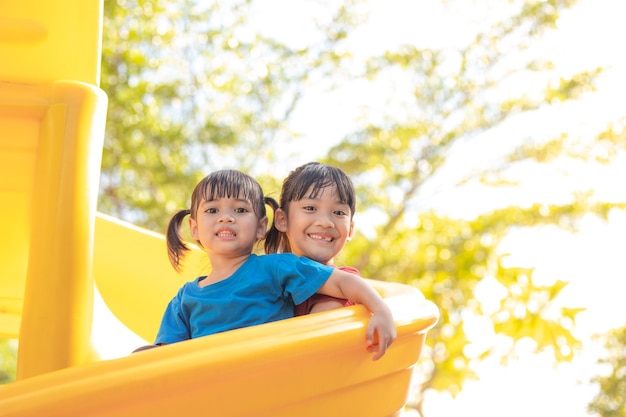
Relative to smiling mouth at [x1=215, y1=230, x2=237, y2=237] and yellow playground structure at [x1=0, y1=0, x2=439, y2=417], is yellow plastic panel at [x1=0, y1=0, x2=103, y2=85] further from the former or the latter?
smiling mouth at [x1=215, y1=230, x2=237, y2=237]

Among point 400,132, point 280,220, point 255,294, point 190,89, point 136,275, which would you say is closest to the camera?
point 255,294

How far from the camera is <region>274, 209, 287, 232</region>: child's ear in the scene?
129 centimetres

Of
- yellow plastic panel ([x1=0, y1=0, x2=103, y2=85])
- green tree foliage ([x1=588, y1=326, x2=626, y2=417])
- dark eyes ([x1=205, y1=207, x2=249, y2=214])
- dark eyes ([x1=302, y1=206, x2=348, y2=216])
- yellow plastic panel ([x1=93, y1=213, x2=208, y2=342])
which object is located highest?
yellow plastic panel ([x1=0, y1=0, x2=103, y2=85])

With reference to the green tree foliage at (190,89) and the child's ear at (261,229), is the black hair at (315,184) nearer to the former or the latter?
the child's ear at (261,229)

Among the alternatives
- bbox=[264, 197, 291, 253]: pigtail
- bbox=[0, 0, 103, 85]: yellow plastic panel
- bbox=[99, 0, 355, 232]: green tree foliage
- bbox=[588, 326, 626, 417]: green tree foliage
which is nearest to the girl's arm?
bbox=[264, 197, 291, 253]: pigtail

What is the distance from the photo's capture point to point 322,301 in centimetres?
117

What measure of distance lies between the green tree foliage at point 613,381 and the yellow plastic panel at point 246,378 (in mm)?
1921

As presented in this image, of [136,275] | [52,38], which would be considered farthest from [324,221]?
[136,275]

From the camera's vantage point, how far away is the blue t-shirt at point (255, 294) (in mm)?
1150

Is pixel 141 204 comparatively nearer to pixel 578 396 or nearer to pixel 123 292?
pixel 123 292

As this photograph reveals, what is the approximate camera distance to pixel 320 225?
4.04 feet

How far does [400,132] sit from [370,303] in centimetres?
231

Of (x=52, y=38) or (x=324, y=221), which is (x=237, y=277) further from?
(x=52, y=38)

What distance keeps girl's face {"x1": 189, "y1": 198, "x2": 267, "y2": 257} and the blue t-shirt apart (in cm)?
3
